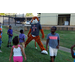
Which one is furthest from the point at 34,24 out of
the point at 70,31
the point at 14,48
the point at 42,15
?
the point at 42,15

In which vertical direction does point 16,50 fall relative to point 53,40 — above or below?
below

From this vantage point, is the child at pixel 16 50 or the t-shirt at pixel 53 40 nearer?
the child at pixel 16 50

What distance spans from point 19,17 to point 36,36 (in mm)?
24707

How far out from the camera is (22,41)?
5.28 m

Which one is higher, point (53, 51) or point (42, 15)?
point (42, 15)

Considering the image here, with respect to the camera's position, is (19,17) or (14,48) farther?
(19,17)

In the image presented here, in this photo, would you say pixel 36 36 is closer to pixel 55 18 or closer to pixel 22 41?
pixel 22 41

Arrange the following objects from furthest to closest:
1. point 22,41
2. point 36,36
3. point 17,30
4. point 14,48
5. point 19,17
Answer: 1. point 19,17
2. point 17,30
3. point 36,36
4. point 22,41
5. point 14,48

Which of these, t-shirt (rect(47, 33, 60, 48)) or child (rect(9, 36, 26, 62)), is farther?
t-shirt (rect(47, 33, 60, 48))

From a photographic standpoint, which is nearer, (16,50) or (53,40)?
(16,50)

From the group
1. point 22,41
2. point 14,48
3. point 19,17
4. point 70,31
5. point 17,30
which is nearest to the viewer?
point 14,48

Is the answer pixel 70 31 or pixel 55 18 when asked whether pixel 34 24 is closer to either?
pixel 70 31

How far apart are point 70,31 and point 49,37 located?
11119mm
